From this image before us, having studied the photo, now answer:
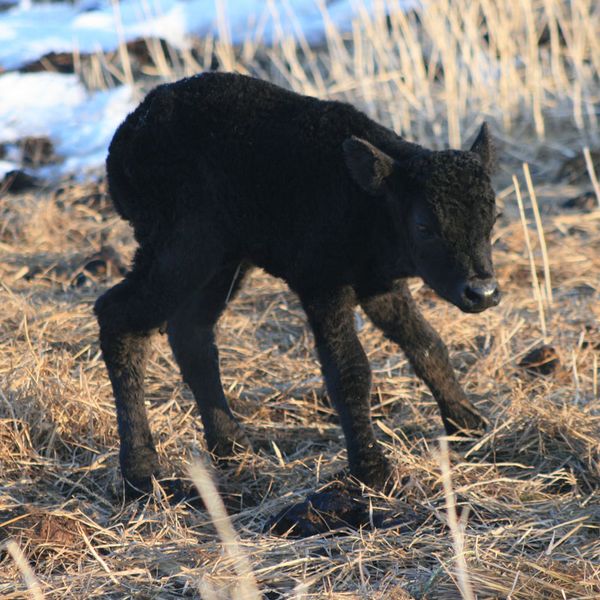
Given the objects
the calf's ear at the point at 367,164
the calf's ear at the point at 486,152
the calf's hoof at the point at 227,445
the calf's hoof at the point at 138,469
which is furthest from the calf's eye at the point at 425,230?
the calf's hoof at the point at 138,469

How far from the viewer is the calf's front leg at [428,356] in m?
5.41

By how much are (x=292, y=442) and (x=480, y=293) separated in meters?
1.68

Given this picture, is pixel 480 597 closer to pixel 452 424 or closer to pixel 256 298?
pixel 452 424

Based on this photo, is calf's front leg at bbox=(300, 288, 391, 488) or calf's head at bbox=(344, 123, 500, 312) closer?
calf's head at bbox=(344, 123, 500, 312)

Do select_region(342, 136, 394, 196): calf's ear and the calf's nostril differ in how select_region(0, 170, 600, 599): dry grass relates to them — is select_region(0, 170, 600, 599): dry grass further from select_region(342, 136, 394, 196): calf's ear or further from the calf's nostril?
select_region(342, 136, 394, 196): calf's ear

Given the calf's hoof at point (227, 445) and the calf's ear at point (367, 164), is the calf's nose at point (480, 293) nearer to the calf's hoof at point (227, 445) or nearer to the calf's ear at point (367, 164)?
the calf's ear at point (367, 164)

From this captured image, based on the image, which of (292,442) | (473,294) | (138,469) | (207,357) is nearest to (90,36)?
(207,357)

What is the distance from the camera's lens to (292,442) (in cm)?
572

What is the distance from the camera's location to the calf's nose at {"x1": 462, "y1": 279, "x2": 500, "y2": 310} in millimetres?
4523

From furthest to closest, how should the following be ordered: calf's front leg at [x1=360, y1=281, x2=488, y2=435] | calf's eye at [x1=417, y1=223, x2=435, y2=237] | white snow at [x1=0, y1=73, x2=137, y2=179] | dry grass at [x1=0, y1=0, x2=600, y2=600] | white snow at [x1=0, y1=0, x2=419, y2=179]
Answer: white snow at [x1=0, y1=0, x2=419, y2=179] < white snow at [x1=0, y1=73, x2=137, y2=179] < calf's front leg at [x1=360, y1=281, x2=488, y2=435] < calf's eye at [x1=417, y1=223, x2=435, y2=237] < dry grass at [x1=0, y1=0, x2=600, y2=600]

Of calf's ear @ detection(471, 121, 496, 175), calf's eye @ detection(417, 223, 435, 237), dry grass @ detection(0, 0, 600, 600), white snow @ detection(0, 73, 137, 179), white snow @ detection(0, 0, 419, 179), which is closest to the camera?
dry grass @ detection(0, 0, 600, 600)

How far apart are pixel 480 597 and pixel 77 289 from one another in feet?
15.7

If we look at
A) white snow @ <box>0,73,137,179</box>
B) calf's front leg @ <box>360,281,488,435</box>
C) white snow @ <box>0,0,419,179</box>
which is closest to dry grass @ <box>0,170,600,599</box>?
calf's front leg @ <box>360,281,488,435</box>

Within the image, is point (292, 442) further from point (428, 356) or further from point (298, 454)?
point (428, 356)
